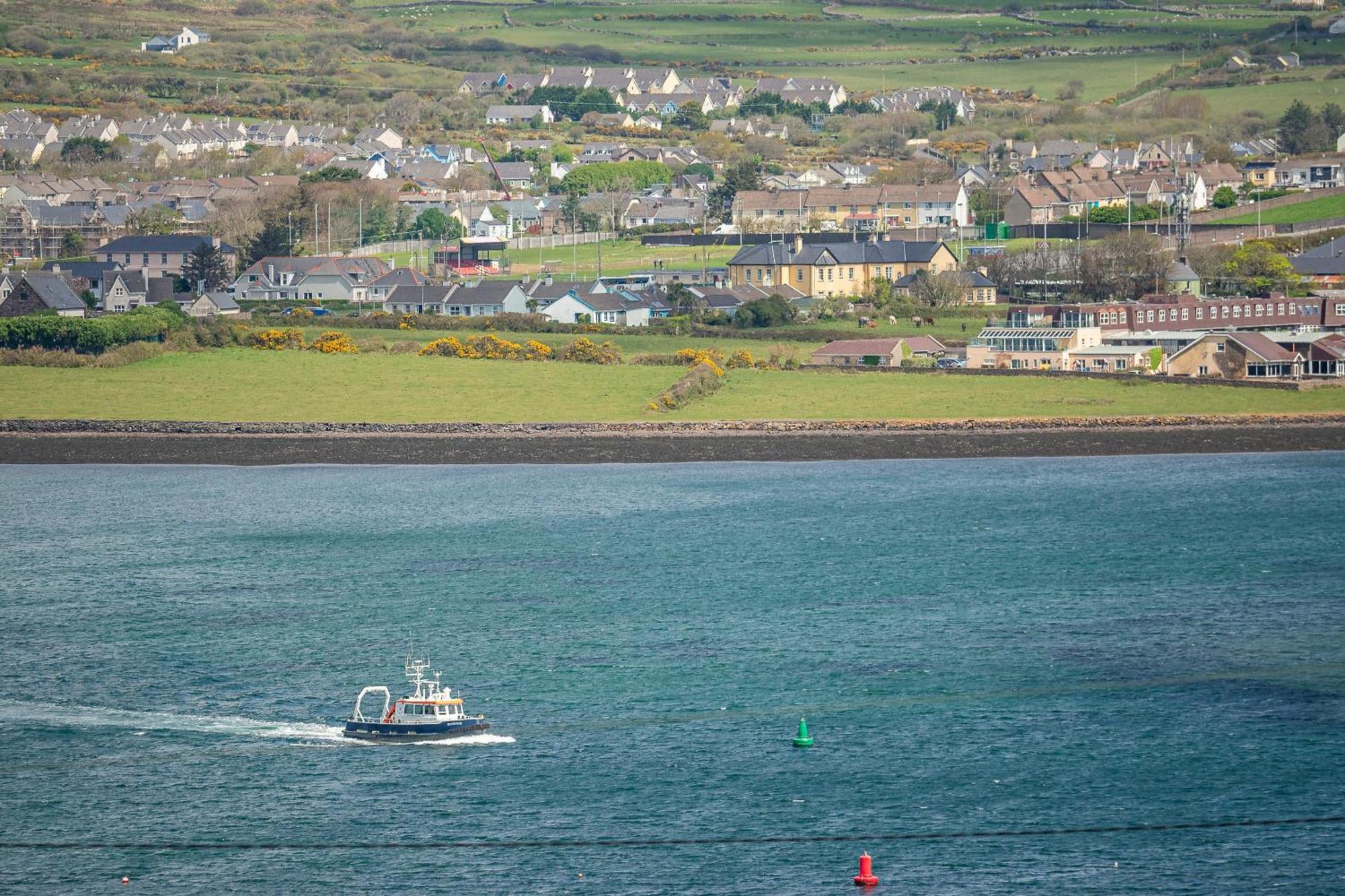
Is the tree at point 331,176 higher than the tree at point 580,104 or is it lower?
lower

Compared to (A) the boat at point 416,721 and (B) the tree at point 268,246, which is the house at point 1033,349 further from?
(B) the tree at point 268,246

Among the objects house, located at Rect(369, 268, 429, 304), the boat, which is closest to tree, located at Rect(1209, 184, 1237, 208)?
house, located at Rect(369, 268, 429, 304)

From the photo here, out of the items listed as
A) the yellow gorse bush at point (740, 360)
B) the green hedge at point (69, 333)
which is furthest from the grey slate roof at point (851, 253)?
the green hedge at point (69, 333)

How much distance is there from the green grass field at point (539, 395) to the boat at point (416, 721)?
33.0 metres

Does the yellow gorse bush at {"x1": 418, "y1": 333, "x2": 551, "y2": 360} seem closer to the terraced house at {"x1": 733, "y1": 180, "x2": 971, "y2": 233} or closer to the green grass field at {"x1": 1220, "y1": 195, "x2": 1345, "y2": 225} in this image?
the terraced house at {"x1": 733, "y1": 180, "x2": 971, "y2": 233}

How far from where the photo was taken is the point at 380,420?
63.7 metres

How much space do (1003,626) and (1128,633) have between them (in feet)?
7.72

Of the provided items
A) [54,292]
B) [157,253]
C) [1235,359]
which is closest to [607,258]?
[157,253]

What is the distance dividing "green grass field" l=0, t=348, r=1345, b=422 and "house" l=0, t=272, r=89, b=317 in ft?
37.8

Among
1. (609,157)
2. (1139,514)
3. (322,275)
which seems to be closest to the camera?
(1139,514)

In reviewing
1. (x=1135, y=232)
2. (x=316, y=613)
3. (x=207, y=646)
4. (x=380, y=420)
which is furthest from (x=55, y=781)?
(x=1135, y=232)

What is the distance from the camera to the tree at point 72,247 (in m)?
110

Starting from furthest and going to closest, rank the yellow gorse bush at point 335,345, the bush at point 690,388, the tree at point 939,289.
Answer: the tree at point 939,289 < the yellow gorse bush at point 335,345 < the bush at point 690,388

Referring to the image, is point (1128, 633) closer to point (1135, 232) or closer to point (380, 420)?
point (380, 420)
